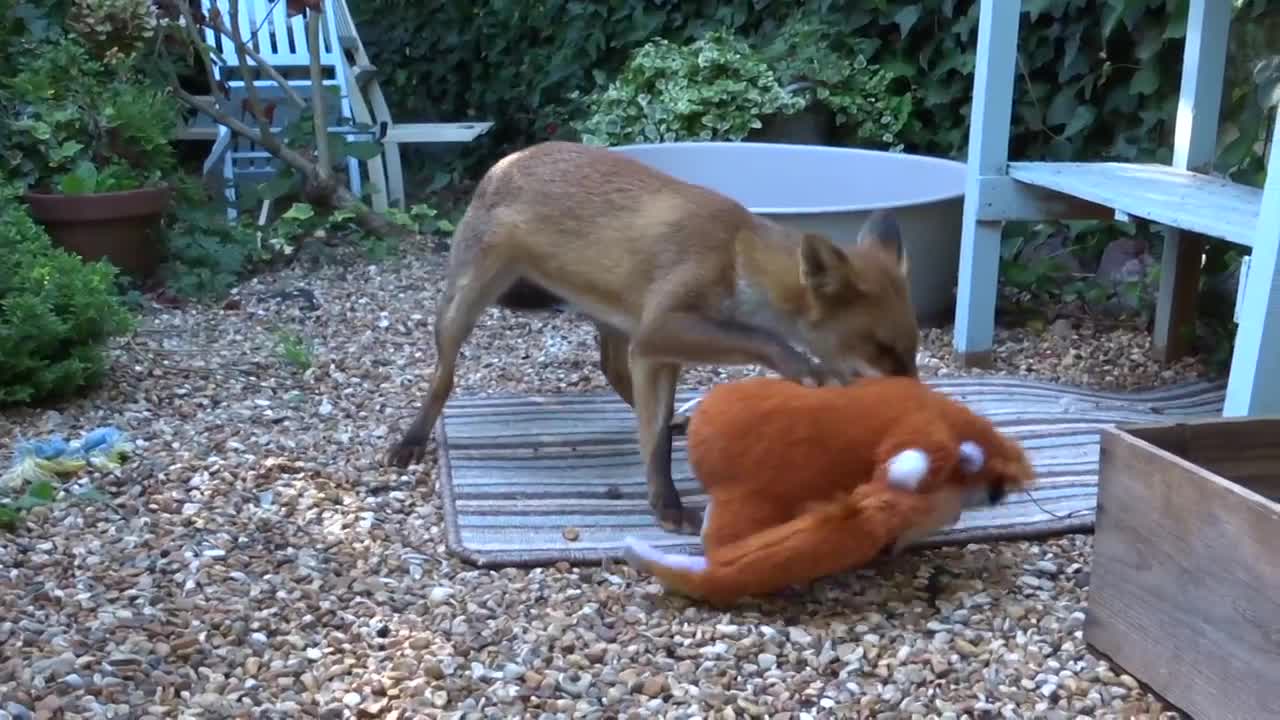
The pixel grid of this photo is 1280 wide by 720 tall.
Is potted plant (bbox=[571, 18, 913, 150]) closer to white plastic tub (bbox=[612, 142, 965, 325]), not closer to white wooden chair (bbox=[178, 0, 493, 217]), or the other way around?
white plastic tub (bbox=[612, 142, 965, 325])

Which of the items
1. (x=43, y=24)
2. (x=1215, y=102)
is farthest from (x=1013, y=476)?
(x=43, y=24)

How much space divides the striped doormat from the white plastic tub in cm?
97

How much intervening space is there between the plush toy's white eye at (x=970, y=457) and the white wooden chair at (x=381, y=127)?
576 centimetres

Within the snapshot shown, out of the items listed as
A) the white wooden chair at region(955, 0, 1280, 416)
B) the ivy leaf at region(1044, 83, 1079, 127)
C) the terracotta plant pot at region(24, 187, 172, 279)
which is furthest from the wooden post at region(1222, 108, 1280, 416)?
the terracotta plant pot at region(24, 187, 172, 279)

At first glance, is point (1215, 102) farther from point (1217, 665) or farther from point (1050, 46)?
point (1217, 665)

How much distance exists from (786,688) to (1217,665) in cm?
85

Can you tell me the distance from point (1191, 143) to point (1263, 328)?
211cm

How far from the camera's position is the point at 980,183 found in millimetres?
5223

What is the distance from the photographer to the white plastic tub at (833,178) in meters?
5.86

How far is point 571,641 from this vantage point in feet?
9.68

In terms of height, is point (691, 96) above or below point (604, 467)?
above

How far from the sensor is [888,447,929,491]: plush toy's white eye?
114 inches

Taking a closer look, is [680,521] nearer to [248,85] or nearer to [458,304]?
[458,304]

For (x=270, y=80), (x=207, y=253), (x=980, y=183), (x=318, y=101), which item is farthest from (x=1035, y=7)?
(x=270, y=80)
